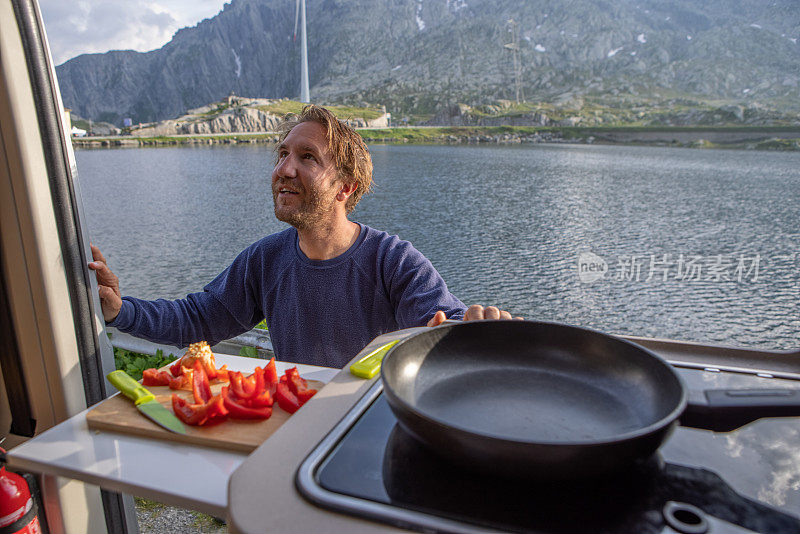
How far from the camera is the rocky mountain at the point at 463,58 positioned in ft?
316

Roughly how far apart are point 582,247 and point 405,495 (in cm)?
2305

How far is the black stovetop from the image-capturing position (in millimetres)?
656

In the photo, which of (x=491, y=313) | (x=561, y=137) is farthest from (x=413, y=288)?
(x=561, y=137)

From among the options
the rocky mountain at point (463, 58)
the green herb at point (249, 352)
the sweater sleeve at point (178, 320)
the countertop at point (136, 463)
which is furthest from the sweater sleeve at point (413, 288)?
the rocky mountain at point (463, 58)

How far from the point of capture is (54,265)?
1.57 m

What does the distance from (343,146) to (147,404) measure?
154 centimetres

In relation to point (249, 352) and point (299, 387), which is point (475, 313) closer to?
point (299, 387)

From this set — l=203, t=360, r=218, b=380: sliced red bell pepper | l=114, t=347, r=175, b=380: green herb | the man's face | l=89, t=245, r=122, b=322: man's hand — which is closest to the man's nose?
the man's face

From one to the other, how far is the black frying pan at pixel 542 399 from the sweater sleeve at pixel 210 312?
154 cm

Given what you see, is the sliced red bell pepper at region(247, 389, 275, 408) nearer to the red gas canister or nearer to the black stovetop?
the black stovetop

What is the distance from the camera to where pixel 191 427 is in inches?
47.3

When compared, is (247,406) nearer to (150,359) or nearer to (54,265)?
(54,265)

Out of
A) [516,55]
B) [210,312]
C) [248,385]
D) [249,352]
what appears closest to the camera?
[248,385]

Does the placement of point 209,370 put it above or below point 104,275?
below
